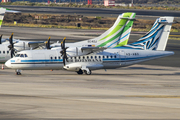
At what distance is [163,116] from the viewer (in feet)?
65.7

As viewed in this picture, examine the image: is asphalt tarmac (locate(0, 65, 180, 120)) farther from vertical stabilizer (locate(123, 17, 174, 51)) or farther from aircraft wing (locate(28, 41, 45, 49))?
aircraft wing (locate(28, 41, 45, 49))

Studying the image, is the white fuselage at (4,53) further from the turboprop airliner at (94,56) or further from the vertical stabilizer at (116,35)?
the vertical stabilizer at (116,35)

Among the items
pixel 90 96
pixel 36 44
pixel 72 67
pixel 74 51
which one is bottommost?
pixel 72 67

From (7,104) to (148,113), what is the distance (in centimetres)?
901

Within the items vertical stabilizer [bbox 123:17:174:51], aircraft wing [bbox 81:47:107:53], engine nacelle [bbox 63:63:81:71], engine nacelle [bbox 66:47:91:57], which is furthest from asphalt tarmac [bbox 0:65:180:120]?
vertical stabilizer [bbox 123:17:174:51]

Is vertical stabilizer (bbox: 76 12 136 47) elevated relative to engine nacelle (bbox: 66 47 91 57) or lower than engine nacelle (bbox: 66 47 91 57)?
elevated

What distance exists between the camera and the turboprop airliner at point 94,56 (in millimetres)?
38312

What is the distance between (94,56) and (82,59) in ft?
4.75

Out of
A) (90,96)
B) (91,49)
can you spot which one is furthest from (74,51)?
(90,96)

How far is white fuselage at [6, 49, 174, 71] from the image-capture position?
38156mm

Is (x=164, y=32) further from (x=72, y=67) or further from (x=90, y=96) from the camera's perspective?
(x=90, y=96)

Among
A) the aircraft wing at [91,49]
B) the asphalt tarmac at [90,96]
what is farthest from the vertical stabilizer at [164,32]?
the aircraft wing at [91,49]

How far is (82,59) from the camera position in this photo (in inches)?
1576

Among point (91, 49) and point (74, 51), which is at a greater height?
point (91, 49)
